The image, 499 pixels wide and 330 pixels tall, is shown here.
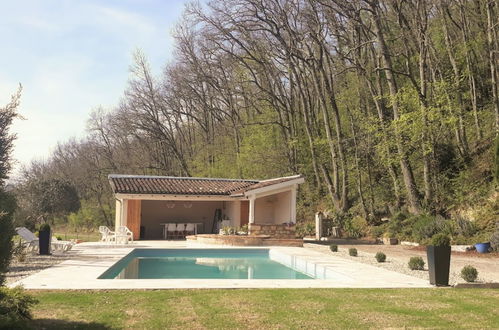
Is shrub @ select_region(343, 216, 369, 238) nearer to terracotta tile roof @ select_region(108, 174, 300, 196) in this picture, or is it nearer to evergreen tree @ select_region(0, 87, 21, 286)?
terracotta tile roof @ select_region(108, 174, 300, 196)

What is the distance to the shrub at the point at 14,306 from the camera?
4.15 m

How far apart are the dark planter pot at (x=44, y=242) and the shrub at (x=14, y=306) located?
28.0 feet

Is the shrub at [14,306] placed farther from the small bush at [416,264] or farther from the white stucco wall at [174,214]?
the white stucco wall at [174,214]

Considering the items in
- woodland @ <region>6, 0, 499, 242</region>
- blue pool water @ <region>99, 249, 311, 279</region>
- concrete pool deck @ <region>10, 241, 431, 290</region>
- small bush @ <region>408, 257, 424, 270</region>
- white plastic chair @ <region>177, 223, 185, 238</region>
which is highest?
woodland @ <region>6, 0, 499, 242</region>

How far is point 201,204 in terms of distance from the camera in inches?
906

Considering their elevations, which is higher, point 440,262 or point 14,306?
point 440,262

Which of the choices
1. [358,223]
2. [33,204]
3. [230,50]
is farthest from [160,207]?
[33,204]

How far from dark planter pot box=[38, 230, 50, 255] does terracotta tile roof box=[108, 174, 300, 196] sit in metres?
6.29

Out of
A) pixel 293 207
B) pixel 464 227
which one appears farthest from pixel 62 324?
pixel 293 207

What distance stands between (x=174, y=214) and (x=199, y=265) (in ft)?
31.2

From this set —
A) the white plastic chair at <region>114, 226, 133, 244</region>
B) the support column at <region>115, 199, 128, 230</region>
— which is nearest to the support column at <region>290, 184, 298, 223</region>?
the white plastic chair at <region>114, 226, 133, 244</region>

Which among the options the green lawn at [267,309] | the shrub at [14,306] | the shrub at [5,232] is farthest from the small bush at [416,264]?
the shrub at [5,232]

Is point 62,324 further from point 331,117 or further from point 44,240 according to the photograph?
point 331,117

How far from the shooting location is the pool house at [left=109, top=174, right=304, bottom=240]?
19375mm
